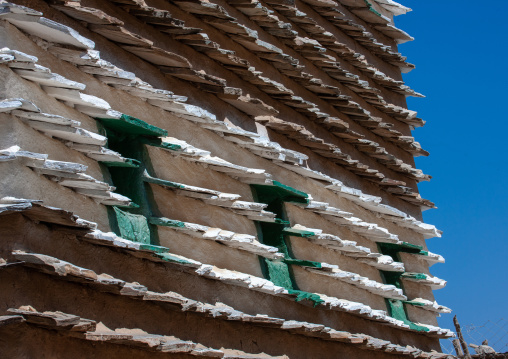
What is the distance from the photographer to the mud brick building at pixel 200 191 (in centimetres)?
449

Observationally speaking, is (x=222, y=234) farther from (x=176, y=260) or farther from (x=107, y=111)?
(x=107, y=111)

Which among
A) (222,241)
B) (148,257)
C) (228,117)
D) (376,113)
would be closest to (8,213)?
(148,257)

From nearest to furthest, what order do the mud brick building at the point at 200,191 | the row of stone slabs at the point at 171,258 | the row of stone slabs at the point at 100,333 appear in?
the row of stone slabs at the point at 100,333 < the row of stone slabs at the point at 171,258 < the mud brick building at the point at 200,191

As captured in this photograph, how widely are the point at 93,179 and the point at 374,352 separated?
4.10 metres

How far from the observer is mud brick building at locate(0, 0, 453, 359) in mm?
4492

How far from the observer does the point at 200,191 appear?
230 inches

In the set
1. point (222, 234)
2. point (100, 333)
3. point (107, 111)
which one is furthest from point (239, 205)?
point (100, 333)

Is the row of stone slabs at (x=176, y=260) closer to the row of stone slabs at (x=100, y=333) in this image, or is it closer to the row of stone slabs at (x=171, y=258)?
the row of stone slabs at (x=171, y=258)

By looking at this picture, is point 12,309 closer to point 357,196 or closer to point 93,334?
point 93,334

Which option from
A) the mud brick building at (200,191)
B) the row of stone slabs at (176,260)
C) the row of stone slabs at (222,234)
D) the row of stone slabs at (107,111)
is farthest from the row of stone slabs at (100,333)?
the row of stone slabs at (107,111)

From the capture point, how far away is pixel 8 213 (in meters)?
4.25

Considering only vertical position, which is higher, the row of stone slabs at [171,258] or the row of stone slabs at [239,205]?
the row of stone slabs at [239,205]

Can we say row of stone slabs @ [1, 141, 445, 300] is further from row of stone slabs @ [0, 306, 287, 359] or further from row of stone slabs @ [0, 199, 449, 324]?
row of stone slabs @ [0, 306, 287, 359]

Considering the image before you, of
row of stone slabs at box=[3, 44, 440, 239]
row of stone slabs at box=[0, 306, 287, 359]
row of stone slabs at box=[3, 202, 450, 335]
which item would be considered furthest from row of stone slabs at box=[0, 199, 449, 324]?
row of stone slabs at box=[3, 44, 440, 239]
